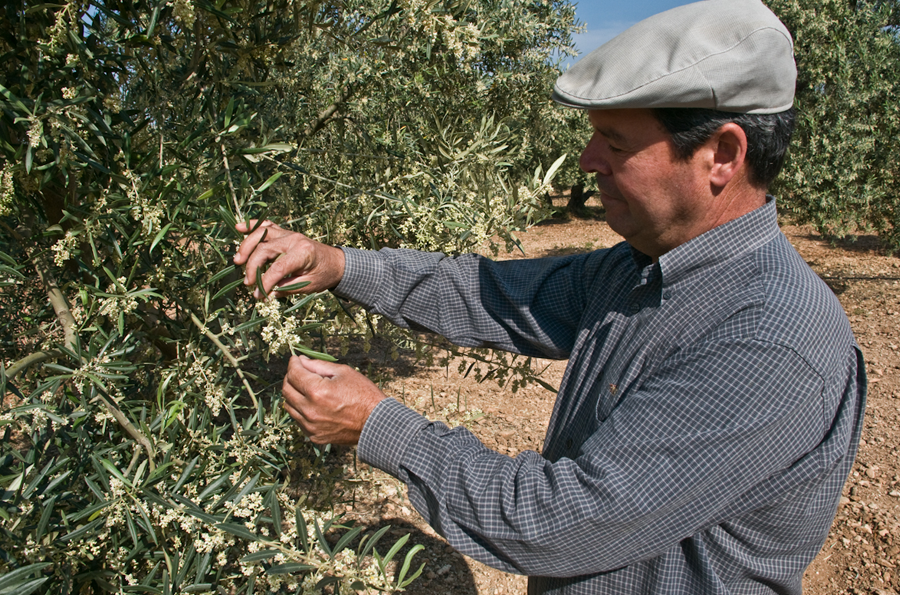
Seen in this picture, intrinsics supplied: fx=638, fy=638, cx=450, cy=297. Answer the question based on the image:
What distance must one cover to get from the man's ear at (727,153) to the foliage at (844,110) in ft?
25.4

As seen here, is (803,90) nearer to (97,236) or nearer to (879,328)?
(879,328)

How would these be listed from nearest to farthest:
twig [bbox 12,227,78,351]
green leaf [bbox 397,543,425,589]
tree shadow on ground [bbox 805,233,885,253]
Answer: green leaf [bbox 397,543,425,589], twig [bbox 12,227,78,351], tree shadow on ground [bbox 805,233,885,253]

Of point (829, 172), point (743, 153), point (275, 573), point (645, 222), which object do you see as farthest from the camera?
point (829, 172)

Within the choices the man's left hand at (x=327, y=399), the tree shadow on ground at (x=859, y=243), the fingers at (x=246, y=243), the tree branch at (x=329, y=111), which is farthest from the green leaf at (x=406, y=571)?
the tree shadow on ground at (x=859, y=243)

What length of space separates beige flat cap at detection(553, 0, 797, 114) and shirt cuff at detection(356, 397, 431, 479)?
0.76 metres

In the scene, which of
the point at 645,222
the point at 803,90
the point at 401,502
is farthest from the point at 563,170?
the point at 645,222

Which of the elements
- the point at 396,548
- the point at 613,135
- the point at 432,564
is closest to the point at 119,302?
the point at 396,548

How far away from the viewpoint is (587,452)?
1.22 metres

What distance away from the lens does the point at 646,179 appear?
138cm

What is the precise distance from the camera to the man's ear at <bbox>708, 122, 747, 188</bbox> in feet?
4.25

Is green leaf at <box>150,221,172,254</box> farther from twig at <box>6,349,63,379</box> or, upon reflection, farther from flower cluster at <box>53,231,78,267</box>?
twig at <box>6,349,63,379</box>

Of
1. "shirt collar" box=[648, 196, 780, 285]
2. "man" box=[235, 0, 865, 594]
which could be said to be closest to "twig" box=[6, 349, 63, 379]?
"man" box=[235, 0, 865, 594]

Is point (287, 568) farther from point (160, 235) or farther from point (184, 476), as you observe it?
point (160, 235)

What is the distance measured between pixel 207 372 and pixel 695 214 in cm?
123
